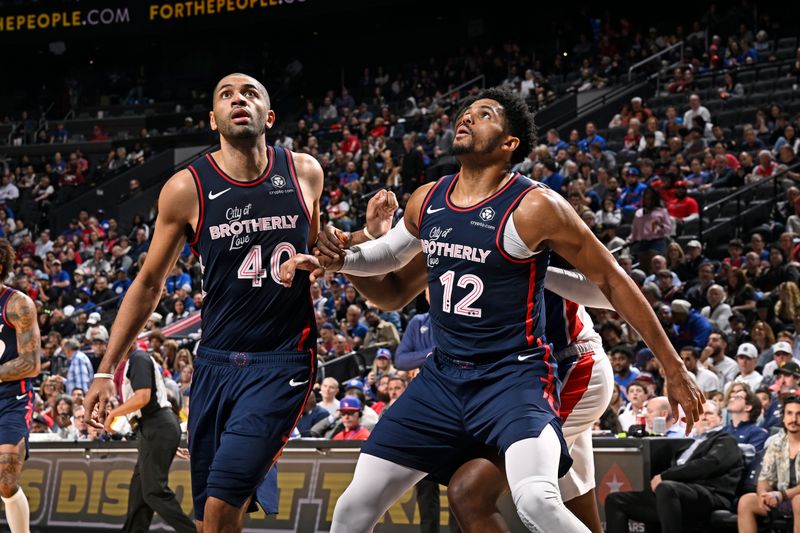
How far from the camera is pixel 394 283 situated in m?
5.24

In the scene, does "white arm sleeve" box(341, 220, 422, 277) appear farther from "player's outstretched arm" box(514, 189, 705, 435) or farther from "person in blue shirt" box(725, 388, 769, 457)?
"person in blue shirt" box(725, 388, 769, 457)

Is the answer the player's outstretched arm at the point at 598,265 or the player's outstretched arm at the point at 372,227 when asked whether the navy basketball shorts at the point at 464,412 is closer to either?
the player's outstretched arm at the point at 598,265

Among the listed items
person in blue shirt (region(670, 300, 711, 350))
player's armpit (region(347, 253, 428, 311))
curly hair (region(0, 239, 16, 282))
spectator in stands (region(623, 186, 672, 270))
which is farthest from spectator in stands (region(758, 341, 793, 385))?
curly hair (region(0, 239, 16, 282))

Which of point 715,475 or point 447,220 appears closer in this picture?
point 447,220

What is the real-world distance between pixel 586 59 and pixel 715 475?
57.9 ft

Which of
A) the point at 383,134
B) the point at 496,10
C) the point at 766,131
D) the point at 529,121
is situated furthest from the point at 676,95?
the point at 529,121

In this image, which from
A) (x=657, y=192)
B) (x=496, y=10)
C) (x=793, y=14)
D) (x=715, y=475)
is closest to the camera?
(x=715, y=475)

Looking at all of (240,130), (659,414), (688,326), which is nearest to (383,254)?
(240,130)

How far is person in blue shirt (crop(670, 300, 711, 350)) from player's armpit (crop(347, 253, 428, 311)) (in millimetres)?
7606

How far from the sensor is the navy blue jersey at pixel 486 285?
458 centimetres

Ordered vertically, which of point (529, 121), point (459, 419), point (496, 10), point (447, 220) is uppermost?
point (496, 10)

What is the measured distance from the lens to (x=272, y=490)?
542cm

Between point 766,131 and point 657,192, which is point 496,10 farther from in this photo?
point 657,192

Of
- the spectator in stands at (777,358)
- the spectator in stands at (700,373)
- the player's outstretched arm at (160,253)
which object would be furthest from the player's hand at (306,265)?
the spectator in stands at (700,373)
